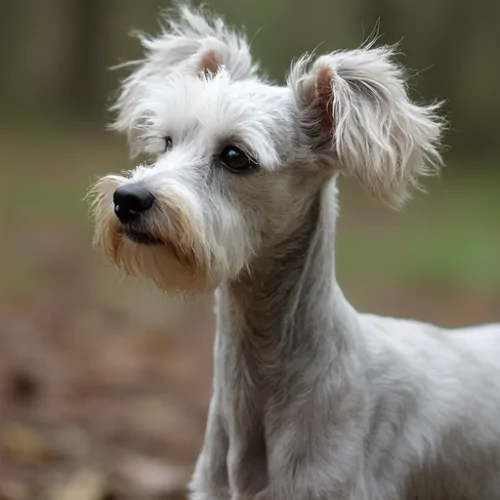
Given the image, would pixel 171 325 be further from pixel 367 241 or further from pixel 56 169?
pixel 56 169

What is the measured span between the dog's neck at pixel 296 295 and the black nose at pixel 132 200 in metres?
0.59

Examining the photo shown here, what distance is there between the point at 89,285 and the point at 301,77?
7152 millimetres

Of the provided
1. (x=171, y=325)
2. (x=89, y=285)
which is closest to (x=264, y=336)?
(x=171, y=325)

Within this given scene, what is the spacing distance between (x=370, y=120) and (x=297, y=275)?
67 centimetres

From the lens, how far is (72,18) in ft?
75.7

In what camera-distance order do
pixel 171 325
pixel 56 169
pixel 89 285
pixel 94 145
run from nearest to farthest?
pixel 171 325
pixel 89 285
pixel 56 169
pixel 94 145

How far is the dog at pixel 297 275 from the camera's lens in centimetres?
385

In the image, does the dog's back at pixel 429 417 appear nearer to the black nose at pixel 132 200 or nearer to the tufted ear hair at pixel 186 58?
the black nose at pixel 132 200

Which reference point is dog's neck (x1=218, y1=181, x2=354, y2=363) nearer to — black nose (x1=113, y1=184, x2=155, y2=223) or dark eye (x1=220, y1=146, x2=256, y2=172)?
dark eye (x1=220, y1=146, x2=256, y2=172)

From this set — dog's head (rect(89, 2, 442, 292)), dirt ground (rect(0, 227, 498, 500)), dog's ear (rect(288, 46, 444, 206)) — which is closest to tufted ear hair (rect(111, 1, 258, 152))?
dog's head (rect(89, 2, 442, 292))

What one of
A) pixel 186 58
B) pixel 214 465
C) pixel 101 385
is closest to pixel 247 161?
pixel 186 58

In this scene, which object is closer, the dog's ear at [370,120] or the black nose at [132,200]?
the black nose at [132,200]

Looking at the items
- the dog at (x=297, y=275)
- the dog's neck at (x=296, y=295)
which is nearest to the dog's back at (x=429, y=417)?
the dog at (x=297, y=275)

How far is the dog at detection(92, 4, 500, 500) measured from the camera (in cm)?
385
